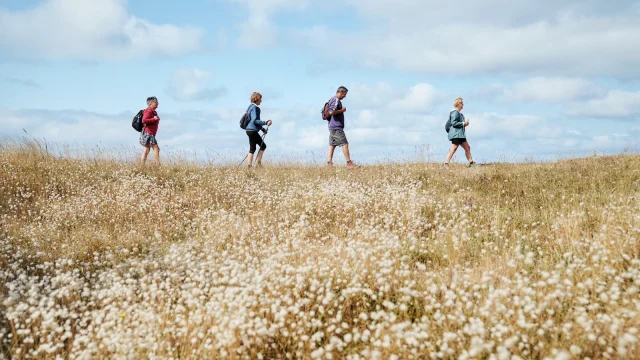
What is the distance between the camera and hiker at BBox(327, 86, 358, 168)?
14.4 meters

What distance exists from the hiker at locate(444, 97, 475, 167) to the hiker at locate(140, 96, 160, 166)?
933 centimetres

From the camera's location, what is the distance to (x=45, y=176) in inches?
468

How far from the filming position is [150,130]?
14.3m

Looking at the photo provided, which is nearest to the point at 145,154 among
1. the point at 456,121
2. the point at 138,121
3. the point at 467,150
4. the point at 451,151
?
the point at 138,121

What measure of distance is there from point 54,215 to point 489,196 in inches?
360

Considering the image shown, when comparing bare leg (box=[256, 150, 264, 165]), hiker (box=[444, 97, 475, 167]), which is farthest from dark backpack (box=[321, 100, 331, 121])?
hiker (box=[444, 97, 475, 167])

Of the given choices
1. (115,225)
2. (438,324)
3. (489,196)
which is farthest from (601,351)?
(115,225)

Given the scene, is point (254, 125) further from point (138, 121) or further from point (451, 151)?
point (451, 151)

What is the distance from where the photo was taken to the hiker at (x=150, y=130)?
14.2 meters

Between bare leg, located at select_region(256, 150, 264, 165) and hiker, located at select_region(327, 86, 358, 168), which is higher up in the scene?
hiker, located at select_region(327, 86, 358, 168)

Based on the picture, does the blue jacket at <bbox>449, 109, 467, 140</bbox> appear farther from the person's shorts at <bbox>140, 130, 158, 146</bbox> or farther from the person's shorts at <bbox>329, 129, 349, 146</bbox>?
the person's shorts at <bbox>140, 130, 158, 146</bbox>

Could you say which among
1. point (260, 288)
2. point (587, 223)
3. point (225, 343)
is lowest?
point (225, 343)

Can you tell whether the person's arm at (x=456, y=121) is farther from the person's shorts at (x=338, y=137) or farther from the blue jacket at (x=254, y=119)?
the blue jacket at (x=254, y=119)

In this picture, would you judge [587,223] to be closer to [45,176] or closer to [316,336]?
[316,336]
